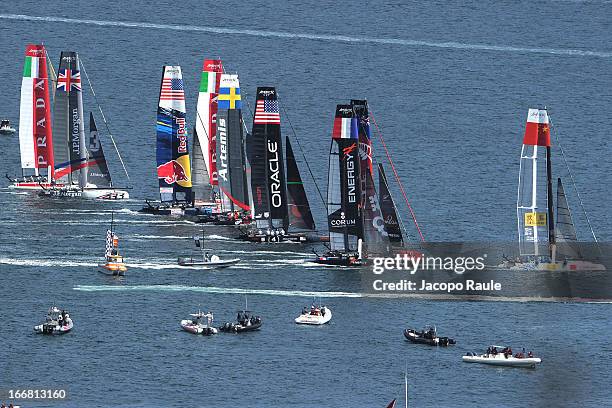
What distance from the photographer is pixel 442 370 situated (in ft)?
623

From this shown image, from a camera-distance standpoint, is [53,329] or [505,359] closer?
[505,359]

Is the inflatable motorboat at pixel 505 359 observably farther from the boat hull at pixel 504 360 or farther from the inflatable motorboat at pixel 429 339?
the inflatable motorboat at pixel 429 339

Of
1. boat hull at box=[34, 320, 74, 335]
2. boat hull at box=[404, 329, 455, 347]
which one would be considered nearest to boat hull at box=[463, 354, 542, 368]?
boat hull at box=[404, 329, 455, 347]

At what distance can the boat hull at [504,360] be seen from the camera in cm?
19075

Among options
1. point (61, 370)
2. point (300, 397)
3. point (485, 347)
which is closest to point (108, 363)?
point (61, 370)

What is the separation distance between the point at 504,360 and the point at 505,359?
0.17 m

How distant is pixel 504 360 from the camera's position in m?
191

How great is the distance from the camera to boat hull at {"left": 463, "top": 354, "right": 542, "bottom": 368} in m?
191

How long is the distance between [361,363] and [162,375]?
17111 millimetres

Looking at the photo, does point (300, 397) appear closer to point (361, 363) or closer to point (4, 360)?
point (361, 363)

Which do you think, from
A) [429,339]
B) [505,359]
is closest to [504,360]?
[505,359]

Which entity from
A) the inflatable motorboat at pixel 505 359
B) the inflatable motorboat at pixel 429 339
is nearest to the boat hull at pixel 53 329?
the inflatable motorboat at pixel 429 339

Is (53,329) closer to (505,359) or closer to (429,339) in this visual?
(429,339)

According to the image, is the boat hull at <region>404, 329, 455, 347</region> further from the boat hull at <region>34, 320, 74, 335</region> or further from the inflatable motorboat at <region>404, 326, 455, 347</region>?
the boat hull at <region>34, 320, 74, 335</region>
